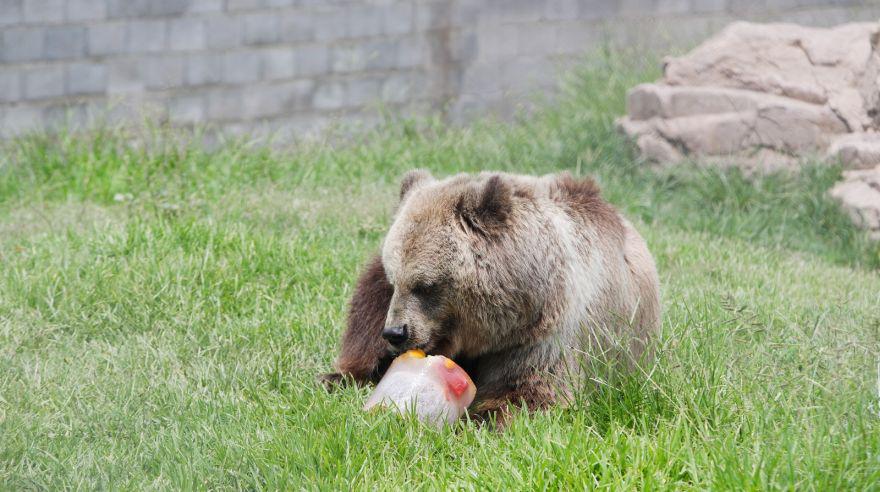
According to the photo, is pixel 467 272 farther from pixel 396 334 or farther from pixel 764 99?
pixel 764 99

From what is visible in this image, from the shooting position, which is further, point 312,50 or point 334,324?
point 312,50

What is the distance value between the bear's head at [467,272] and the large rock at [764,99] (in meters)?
4.76

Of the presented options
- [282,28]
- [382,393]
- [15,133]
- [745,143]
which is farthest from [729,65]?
[15,133]

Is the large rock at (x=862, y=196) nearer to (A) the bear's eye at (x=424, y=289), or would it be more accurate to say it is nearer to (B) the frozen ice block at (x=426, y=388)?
(B) the frozen ice block at (x=426, y=388)

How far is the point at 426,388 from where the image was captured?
3.88m

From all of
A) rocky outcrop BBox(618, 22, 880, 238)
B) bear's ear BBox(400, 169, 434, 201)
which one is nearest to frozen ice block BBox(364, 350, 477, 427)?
bear's ear BBox(400, 169, 434, 201)

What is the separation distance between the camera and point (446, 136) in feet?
31.8

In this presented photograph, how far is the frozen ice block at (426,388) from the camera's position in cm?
387

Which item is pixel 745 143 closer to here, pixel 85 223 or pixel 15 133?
pixel 85 223

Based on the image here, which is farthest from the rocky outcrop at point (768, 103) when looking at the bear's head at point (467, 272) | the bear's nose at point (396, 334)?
the bear's nose at point (396, 334)

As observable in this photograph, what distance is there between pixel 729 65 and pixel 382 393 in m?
5.83

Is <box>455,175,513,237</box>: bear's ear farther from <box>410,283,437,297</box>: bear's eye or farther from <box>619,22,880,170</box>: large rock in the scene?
<box>619,22,880,170</box>: large rock

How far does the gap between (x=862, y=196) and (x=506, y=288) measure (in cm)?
472

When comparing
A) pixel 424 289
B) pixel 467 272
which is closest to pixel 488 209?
pixel 467 272
